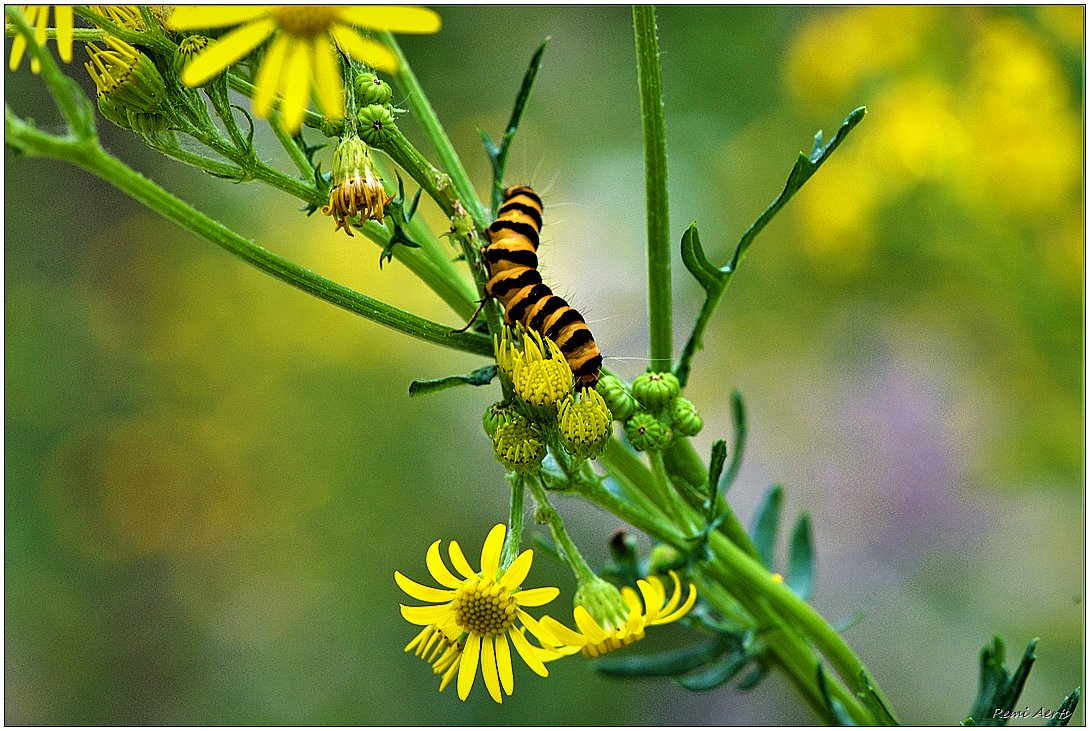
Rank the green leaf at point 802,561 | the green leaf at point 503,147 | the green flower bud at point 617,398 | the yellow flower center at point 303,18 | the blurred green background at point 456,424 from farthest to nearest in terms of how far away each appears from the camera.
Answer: the blurred green background at point 456,424 → the green leaf at point 802,561 → the green leaf at point 503,147 → the green flower bud at point 617,398 → the yellow flower center at point 303,18

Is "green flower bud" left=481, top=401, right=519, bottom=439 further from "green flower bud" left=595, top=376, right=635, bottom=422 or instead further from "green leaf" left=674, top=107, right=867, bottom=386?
"green leaf" left=674, top=107, right=867, bottom=386

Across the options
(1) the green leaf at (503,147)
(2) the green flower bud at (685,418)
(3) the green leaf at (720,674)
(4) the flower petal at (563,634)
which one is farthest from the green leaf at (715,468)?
(1) the green leaf at (503,147)

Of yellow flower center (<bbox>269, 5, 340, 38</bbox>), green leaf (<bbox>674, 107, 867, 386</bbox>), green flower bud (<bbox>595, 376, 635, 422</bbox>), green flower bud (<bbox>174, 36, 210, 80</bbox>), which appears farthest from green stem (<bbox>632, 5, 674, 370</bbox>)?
green flower bud (<bbox>174, 36, 210, 80</bbox>)

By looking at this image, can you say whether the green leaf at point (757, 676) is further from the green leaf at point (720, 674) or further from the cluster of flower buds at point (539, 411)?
the cluster of flower buds at point (539, 411)

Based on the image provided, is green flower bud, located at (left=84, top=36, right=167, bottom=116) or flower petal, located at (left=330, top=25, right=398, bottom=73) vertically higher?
green flower bud, located at (left=84, top=36, right=167, bottom=116)

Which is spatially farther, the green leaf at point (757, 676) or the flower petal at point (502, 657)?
the green leaf at point (757, 676)

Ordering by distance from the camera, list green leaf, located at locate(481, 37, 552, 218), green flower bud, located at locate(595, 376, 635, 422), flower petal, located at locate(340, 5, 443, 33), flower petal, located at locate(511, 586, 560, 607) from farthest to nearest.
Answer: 1. green leaf, located at locate(481, 37, 552, 218)
2. green flower bud, located at locate(595, 376, 635, 422)
3. flower petal, located at locate(511, 586, 560, 607)
4. flower petal, located at locate(340, 5, 443, 33)

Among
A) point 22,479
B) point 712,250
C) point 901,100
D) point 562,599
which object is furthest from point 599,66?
point 22,479
